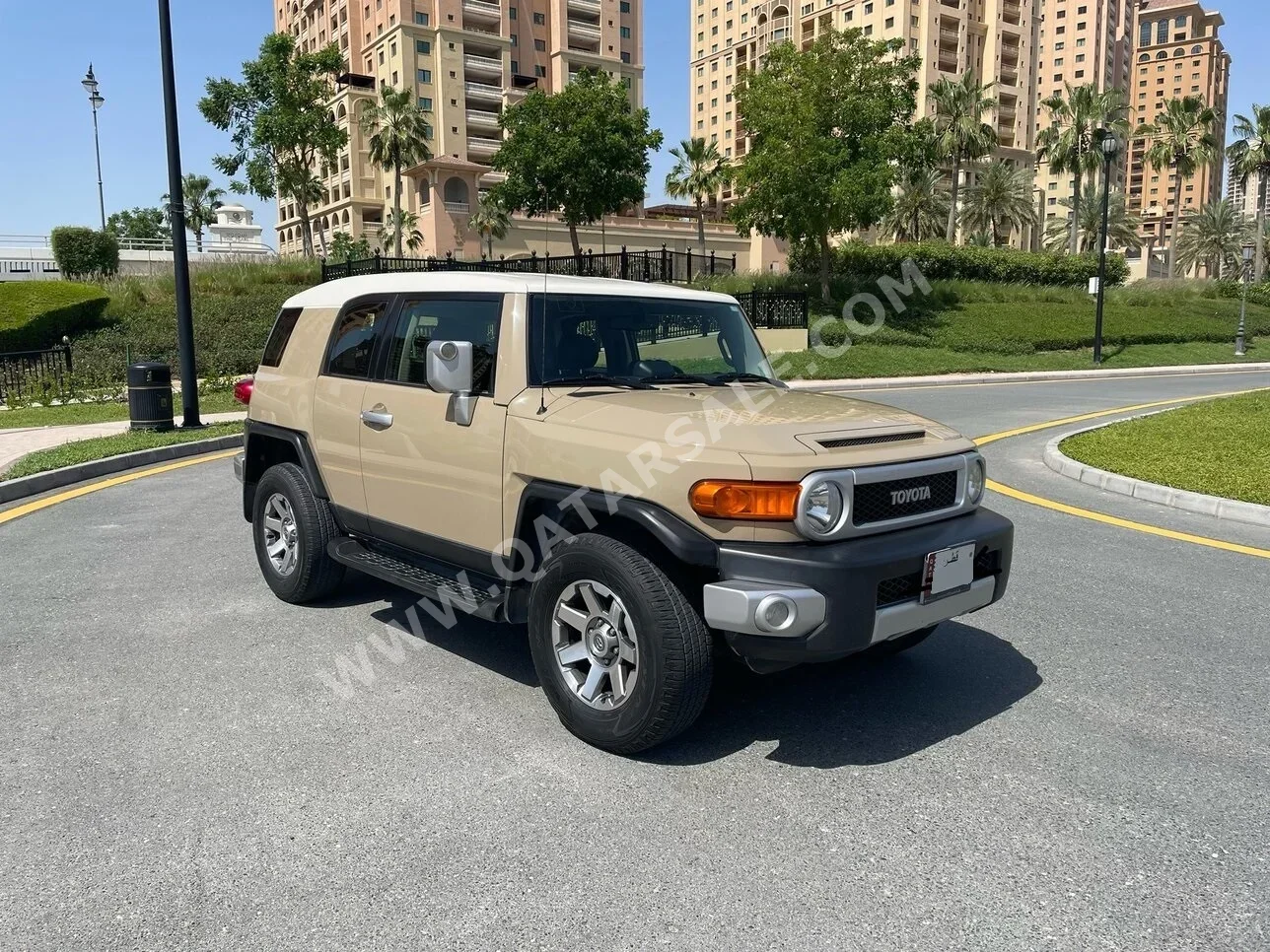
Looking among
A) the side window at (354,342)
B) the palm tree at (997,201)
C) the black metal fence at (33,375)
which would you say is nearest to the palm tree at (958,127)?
the palm tree at (997,201)

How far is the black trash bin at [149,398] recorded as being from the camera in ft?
42.0

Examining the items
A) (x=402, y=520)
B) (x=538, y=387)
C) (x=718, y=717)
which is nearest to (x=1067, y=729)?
(x=718, y=717)

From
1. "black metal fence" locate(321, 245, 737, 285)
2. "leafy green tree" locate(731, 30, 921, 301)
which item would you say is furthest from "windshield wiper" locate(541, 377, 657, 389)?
"leafy green tree" locate(731, 30, 921, 301)

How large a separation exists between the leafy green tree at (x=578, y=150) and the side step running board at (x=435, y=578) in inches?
1704

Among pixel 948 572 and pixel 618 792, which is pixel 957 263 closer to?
pixel 948 572

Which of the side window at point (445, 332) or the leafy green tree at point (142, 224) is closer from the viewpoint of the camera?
the side window at point (445, 332)

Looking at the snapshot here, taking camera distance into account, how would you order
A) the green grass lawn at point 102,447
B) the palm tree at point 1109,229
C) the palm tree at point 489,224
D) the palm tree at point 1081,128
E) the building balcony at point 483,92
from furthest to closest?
the building balcony at point 483,92 < the palm tree at point 1109,229 < the palm tree at point 1081,128 < the palm tree at point 489,224 < the green grass lawn at point 102,447

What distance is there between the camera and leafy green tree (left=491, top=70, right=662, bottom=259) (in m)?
45.7

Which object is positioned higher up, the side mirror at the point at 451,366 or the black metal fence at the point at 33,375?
the side mirror at the point at 451,366

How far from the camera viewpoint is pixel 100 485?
979 centimetres

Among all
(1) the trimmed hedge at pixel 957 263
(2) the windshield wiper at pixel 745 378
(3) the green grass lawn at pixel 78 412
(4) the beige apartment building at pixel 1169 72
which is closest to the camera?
(2) the windshield wiper at pixel 745 378

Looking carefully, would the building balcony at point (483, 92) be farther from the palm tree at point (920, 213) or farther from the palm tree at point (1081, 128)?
the palm tree at point (1081, 128)

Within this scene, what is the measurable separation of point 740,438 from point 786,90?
3231 cm

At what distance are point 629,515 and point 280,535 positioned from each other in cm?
310
